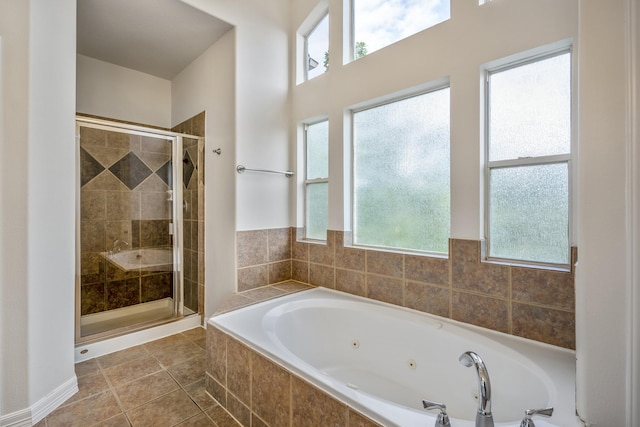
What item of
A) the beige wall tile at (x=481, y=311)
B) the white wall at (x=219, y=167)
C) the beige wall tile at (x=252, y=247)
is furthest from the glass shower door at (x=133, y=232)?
the beige wall tile at (x=481, y=311)

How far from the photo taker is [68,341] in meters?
1.78

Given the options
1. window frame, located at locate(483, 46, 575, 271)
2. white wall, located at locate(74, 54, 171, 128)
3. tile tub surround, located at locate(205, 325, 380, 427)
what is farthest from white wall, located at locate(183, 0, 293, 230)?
window frame, located at locate(483, 46, 575, 271)

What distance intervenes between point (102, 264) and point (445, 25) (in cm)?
343

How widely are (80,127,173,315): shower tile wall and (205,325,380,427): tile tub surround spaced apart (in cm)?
150

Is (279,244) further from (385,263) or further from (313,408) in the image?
(313,408)

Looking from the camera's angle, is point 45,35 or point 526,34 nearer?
point 526,34

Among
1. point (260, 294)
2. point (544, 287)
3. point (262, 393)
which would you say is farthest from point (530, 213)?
point (260, 294)

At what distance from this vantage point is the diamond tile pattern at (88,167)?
7.72 feet

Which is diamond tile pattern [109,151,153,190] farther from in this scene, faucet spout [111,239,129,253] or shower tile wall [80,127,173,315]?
faucet spout [111,239,129,253]

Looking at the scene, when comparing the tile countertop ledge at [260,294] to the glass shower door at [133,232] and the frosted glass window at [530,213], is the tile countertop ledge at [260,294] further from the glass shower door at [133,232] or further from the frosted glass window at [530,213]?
the frosted glass window at [530,213]

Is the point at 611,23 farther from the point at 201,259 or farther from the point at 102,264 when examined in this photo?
the point at 102,264

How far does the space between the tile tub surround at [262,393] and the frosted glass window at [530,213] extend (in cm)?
123

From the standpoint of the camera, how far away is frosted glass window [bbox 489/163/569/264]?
4.86 feet

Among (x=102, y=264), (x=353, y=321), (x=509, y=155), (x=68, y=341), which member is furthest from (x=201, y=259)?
(x=509, y=155)
